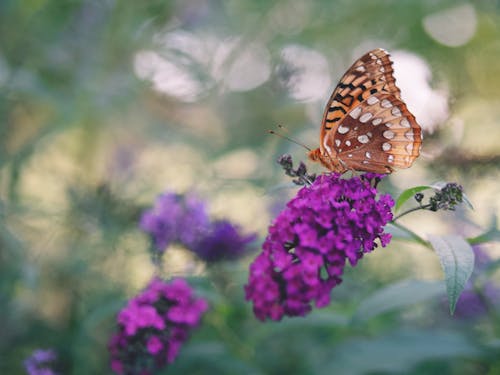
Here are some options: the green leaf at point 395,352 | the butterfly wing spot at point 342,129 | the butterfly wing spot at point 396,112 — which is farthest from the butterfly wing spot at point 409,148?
the green leaf at point 395,352

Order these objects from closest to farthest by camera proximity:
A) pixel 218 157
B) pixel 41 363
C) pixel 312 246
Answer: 1. pixel 312 246
2. pixel 41 363
3. pixel 218 157

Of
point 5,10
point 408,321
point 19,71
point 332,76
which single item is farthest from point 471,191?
point 5,10

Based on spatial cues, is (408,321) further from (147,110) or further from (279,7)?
(147,110)

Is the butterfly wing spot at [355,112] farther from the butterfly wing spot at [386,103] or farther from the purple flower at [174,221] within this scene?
the purple flower at [174,221]

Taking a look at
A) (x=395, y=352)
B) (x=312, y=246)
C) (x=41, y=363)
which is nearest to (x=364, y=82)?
(x=312, y=246)

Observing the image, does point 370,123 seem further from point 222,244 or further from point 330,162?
point 222,244

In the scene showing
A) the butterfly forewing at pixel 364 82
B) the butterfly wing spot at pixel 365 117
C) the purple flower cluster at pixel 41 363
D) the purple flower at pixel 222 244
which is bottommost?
the purple flower cluster at pixel 41 363
